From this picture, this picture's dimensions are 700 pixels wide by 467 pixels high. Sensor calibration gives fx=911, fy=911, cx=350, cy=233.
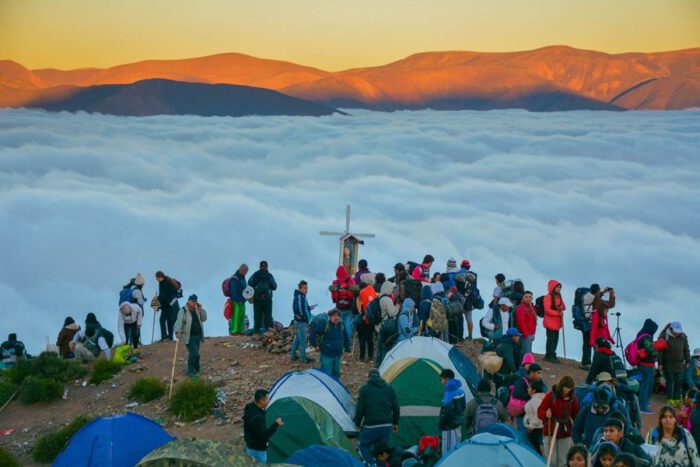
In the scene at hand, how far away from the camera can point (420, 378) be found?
12.3 metres

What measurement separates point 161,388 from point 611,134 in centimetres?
14273

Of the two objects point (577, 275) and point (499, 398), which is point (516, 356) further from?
point (577, 275)

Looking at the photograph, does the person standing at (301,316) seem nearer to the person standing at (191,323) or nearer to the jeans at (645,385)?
the person standing at (191,323)

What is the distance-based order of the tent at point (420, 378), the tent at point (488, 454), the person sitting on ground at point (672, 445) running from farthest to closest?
1. the tent at point (420, 378)
2. the tent at point (488, 454)
3. the person sitting on ground at point (672, 445)

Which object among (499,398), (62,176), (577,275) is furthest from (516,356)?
(62,176)

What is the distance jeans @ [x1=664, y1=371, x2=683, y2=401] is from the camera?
13281 mm

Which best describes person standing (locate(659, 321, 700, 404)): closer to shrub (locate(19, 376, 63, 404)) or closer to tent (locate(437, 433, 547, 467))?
tent (locate(437, 433, 547, 467))

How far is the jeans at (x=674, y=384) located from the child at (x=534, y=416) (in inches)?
153

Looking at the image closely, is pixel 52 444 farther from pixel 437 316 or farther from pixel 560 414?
pixel 560 414

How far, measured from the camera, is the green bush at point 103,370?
15.6 m

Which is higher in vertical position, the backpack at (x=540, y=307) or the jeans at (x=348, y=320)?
the backpack at (x=540, y=307)

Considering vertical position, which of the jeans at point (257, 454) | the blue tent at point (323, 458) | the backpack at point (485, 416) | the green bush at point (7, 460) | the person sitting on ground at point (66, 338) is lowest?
the green bush at point (7, 460)

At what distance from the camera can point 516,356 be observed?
492 inches

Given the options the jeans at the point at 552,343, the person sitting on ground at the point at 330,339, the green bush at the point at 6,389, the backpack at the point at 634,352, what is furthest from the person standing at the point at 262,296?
the backpack at the point at 634,352
